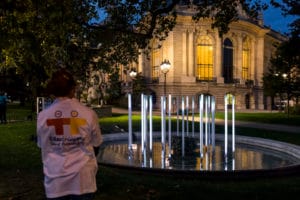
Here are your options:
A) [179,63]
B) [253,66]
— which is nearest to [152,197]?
[179,63]

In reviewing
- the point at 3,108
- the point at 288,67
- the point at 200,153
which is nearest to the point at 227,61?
the point at 288,67

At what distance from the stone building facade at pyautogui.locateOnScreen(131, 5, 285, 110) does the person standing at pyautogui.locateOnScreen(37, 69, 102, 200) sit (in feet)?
175

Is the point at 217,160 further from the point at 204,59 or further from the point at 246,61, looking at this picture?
the point at 246,61

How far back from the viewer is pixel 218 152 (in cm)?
1384

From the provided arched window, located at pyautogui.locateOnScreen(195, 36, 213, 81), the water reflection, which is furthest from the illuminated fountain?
arched window, located at pyautogui.locateOnScreen(195, 36, 213, 81)

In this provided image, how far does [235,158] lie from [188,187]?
5.66 m

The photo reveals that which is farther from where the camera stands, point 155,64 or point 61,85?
point 155,64

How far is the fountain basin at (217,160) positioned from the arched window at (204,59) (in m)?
48.0

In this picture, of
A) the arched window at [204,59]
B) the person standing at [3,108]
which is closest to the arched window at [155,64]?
the arched window at [204,59]

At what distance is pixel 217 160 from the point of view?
40.2 feet

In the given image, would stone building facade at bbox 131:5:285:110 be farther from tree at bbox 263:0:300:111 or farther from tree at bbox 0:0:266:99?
tree at bbox 0:0:266:99

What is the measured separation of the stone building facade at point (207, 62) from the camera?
60.6 meters

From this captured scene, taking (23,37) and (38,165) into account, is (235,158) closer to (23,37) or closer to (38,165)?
(38,165)

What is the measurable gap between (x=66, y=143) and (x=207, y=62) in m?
61.3
